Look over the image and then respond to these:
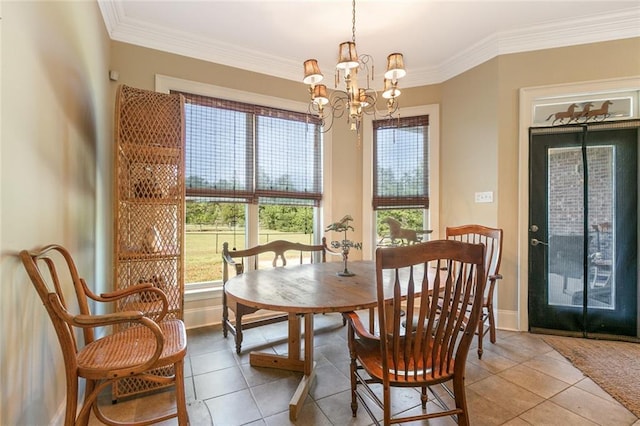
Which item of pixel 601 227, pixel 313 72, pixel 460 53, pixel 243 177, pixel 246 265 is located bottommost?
pixel 246 265

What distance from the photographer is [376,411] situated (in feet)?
5.89

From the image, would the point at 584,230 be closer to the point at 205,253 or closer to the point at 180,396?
the point at 180,396

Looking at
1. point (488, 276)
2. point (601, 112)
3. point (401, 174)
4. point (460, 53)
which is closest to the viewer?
point (488, 276)

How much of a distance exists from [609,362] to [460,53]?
317 cm

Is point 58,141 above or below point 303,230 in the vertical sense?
above

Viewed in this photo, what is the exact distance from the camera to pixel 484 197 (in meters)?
3.23

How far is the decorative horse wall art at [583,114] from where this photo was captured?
2.89 m

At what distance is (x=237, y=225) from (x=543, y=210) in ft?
10.4

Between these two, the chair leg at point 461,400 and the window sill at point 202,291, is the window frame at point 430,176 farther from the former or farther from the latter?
the chair leg at point 461,400

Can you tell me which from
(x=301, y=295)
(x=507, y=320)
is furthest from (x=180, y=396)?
(x=507, y=320)

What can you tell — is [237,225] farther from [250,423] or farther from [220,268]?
[250,423]

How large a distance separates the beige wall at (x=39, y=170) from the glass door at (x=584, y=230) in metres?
3.79

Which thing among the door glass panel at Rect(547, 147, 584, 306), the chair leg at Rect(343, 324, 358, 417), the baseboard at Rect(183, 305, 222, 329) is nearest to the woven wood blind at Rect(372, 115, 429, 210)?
the door glass panel at Rect(547, 147, 584, 306)

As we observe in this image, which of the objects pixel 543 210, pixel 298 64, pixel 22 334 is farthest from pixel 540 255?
pixel 22 334
